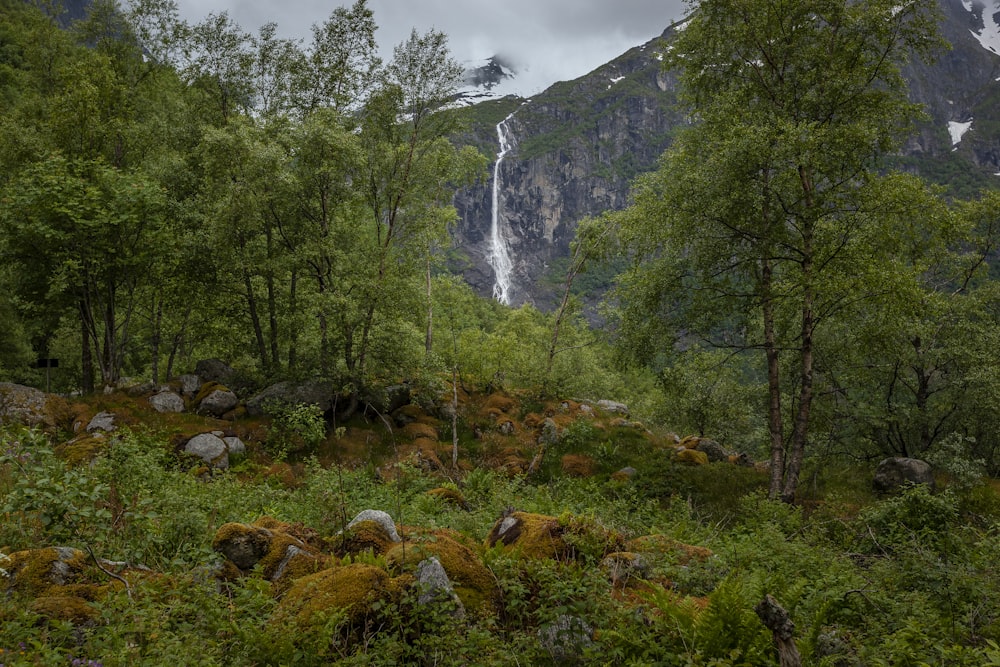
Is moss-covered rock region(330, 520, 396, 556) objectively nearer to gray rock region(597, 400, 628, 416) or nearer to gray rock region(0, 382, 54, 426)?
gray rock region(0, 382, 54, 426)

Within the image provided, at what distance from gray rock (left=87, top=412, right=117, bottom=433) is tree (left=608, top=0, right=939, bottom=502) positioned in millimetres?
14734

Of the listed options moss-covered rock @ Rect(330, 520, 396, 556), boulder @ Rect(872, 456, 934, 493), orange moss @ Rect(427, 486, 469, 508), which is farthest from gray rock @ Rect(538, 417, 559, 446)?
moss-covered rock @ Rect(330, 520, 396, 556)

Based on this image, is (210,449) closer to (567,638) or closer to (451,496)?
(451,496)

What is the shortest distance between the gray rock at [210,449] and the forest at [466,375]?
0.40m

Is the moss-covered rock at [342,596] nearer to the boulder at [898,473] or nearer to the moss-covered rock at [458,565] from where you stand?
the moss-covered rock at [458,565]

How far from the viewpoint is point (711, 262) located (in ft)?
47.0

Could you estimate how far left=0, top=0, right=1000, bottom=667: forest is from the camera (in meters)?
4.64

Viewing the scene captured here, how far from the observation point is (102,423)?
1431 cm

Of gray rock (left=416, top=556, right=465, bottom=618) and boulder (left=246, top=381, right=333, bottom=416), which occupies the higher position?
gray rock (left=416, top=556, right=465, bottom=618)

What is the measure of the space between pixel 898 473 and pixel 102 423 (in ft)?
72.2

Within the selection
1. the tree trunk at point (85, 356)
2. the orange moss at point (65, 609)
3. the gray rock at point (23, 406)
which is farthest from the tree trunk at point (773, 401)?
the tree trunk at point (85, 356)

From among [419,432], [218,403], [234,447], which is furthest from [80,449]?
[419,432]

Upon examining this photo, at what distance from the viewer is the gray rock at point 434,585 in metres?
4.63

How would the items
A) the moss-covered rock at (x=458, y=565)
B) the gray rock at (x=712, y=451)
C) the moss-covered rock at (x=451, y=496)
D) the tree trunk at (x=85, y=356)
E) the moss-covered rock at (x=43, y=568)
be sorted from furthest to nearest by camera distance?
the gray rock at (x=712, y=451) → the tree trunk at (x=85, y=356) → the moss-covered rock at (x=451, y=496) → the moss-covered rock at (x=458, y=565) → the moss-covered rock at (x=43, y=568)
